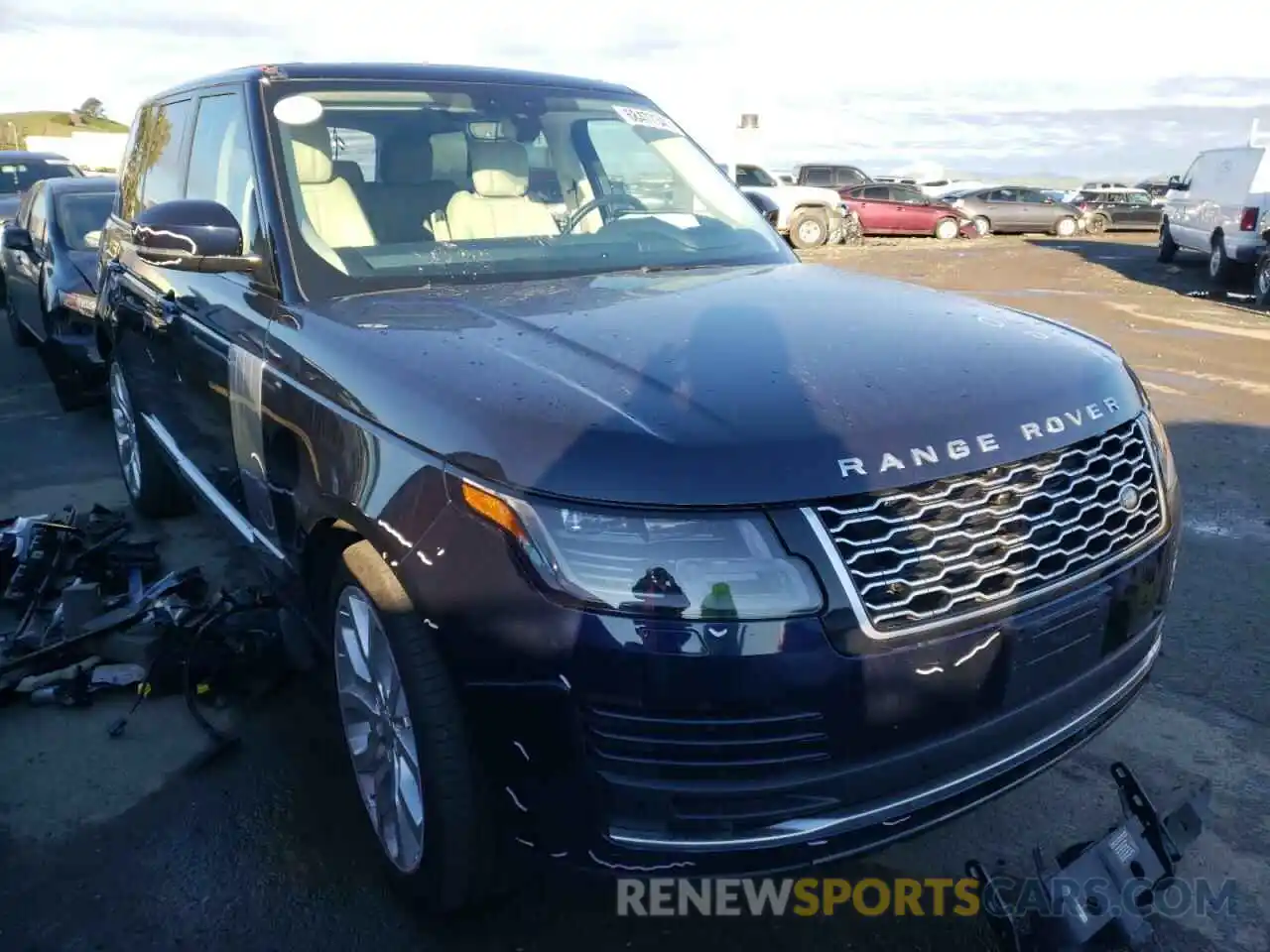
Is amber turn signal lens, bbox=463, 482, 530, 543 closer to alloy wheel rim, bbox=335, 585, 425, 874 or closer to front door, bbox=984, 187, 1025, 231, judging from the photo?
alloy wheel rim, bbox=335, 585, 425, 874

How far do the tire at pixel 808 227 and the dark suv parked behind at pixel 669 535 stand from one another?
20.2 metres

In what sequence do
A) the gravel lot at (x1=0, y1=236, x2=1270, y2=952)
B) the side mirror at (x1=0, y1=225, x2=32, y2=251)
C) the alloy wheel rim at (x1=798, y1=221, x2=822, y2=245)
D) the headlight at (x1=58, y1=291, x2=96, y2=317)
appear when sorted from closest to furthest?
the gravel lot at (x1=0, y1=236, x2=1270, y2=952) < the headlight at (x1=58, y1=291, x2=96, y2=317) < the side mirror at (x1=0, y1=225, x2=32, y2=251) < the alloy wheel rim at (x1=798, y1=221, x2=822, y2=245)

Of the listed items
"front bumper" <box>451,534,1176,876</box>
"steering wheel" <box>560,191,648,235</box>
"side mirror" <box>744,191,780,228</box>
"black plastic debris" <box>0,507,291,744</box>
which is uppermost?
"steering wheel" <box>560,191,648,235</box>

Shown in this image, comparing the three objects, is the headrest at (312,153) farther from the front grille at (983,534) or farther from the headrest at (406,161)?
the front grille at (983,534)

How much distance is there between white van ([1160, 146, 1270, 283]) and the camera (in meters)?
14.4

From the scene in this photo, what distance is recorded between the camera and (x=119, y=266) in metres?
4.73

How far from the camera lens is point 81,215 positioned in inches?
325

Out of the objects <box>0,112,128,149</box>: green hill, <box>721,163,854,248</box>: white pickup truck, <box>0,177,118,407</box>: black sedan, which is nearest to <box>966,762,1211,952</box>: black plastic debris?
<box>0,177,118,407</box>: black sedan

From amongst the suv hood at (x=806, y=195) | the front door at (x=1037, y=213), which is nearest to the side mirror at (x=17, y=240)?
the suv hood at (x=806, y=195)

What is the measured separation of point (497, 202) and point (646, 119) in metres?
0.91

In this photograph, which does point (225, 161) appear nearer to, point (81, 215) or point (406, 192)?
point (406, 192)

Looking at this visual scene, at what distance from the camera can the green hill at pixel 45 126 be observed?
53.9m

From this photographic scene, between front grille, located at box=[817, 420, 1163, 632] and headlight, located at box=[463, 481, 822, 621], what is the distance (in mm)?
122

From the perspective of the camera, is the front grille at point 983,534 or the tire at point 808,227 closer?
the front grille at point 983,534
